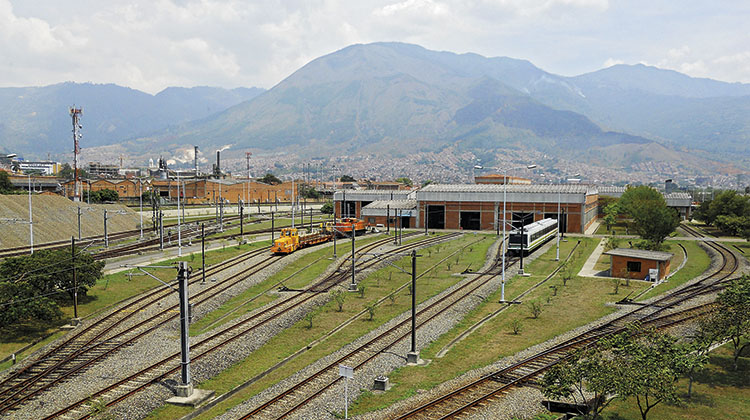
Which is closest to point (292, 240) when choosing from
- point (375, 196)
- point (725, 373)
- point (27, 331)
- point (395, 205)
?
point (27, 331)

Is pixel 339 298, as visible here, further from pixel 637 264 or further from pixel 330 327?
pixel 637 264

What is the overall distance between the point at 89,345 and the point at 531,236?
46.0 meters

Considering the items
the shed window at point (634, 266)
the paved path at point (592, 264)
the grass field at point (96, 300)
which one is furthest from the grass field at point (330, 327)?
the shed window at point (634, 266)

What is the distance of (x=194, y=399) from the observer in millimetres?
25641

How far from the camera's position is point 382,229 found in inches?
3647

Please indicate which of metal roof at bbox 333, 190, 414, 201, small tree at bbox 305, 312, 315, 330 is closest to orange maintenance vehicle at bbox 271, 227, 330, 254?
small tree at bbox 305, 312, 315, 330

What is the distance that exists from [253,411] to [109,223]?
72129 mm

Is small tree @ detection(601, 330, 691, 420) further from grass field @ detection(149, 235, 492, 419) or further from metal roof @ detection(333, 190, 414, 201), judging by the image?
metal roof @ detection(333, 190, 414, 201)

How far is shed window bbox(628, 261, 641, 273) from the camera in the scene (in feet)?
163

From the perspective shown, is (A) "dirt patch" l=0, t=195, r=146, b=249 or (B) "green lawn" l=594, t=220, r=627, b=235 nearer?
(A) "dirt patch" l=0, t=195, r=146, b=249

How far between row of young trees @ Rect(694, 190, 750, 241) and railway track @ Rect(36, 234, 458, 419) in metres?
59.2

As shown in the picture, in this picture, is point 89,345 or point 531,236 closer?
point 89,345

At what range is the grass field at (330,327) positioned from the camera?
27641 mm

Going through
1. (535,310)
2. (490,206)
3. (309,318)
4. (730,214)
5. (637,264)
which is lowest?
(309,318)
